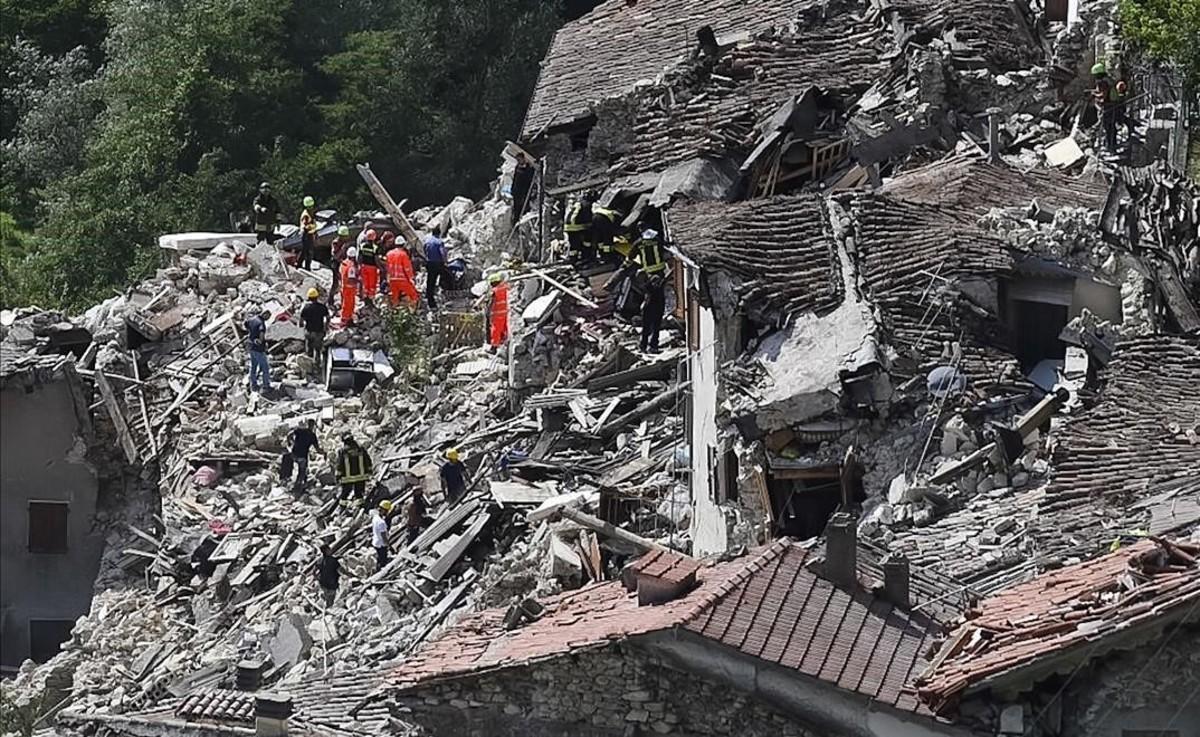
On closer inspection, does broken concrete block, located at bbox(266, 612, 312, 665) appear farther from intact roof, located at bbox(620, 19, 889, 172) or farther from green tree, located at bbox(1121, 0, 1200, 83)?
green tree, located at bbox(1121, 0, 1200, 83)

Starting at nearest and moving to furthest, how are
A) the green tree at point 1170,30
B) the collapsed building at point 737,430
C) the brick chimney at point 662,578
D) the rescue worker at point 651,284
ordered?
1. the collapsed building at point 737,430
2. the brick chimney at point 662,578
3. the green tree at point 1170,30
4. the rescue worker at point 651,284

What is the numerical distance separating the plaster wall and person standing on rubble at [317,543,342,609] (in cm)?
936

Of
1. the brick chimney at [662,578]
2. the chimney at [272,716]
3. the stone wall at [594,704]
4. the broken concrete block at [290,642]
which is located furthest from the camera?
the broken concrete block at [290,642]

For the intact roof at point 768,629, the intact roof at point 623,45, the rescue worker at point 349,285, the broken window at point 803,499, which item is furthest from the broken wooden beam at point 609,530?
the intact roof at point 623,45

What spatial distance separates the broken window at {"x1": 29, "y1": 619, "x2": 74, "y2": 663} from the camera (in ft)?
159

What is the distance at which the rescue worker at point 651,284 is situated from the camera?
4059 centimetres

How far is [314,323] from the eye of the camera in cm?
4631

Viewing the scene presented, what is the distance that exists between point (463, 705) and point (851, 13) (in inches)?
871

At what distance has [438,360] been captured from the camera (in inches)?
1784

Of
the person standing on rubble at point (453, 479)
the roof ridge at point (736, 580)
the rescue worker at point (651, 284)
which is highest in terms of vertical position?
the roof ridge at point (736, 580)

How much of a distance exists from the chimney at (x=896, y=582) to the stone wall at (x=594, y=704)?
1.61 meters

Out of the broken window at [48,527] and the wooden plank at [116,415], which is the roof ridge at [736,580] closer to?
the wooden plank at [116,415]

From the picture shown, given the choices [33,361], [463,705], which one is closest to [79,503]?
[33,361]

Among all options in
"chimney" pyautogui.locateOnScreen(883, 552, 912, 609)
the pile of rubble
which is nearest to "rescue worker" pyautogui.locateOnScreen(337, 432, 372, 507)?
the pile of rubble
